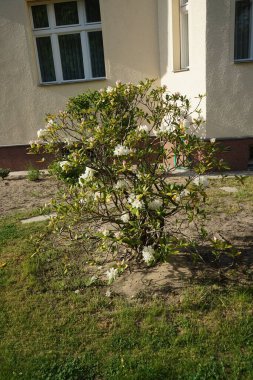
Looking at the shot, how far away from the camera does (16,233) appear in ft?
14.6

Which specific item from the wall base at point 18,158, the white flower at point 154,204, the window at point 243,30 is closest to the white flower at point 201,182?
the white flower at point 154,204

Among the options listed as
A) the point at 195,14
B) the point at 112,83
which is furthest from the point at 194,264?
the point at 112,83

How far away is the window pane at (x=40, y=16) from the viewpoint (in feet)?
25.1

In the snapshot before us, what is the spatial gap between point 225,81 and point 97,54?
3.55 m

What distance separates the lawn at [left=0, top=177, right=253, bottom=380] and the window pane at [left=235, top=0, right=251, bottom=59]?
443 centimetres

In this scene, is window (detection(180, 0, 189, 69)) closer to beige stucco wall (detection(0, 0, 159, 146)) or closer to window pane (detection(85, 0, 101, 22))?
beige stucco wall (detection(0, 0, 159, 146))

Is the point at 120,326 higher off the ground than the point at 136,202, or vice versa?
the point at 136,202

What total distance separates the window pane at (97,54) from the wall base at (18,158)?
8.42ft

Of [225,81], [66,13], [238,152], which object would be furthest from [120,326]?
[66,13]

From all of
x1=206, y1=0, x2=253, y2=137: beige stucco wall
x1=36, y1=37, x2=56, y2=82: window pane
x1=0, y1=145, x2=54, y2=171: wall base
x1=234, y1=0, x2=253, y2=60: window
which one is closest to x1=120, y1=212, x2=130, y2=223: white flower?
x1=206, y1=0, x2=253, y2=137: beige stucco wall

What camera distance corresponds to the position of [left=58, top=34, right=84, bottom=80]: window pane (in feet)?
26.2

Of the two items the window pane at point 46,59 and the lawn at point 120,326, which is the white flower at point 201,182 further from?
the window pane at point 46,59

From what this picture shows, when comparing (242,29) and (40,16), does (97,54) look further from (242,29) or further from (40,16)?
(242,29)

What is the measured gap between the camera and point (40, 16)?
775 cm
